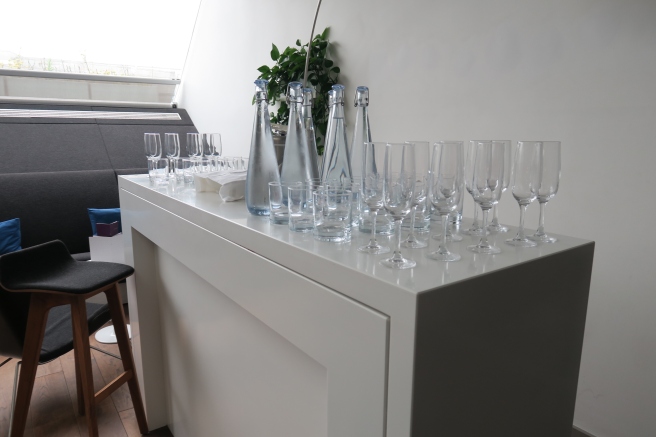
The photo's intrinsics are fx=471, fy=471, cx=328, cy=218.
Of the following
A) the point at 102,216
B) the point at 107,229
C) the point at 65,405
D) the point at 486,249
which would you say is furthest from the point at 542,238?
the point at 102,216

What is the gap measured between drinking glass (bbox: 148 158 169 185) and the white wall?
1.27 m

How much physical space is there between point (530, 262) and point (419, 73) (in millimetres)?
1810

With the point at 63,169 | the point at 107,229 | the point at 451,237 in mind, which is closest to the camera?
the point at 451,237

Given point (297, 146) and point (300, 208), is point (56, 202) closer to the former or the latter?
point (297, 146)

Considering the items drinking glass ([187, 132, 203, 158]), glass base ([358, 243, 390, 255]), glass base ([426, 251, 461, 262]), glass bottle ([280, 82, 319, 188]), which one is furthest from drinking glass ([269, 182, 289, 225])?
drinking glass ([187, 132, 203, 158])

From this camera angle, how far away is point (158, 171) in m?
1.84

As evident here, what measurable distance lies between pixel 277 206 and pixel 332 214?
202 mm

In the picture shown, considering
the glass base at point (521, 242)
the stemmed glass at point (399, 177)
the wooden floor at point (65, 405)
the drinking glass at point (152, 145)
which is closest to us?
the stemmed glass at point (399, 177)

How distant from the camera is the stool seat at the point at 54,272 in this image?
1.51m

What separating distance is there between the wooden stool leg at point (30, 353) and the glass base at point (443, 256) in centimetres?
138

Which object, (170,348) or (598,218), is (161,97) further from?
(598,218)

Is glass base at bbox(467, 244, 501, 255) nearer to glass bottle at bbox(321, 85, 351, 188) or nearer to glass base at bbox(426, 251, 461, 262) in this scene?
glass base at bbox(426, 251, 461, 262)

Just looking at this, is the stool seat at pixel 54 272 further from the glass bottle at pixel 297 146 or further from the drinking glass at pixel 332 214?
the drinking glass at pixel 332 214

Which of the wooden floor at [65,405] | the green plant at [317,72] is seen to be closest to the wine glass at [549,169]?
the wooden floor at [65,405]
